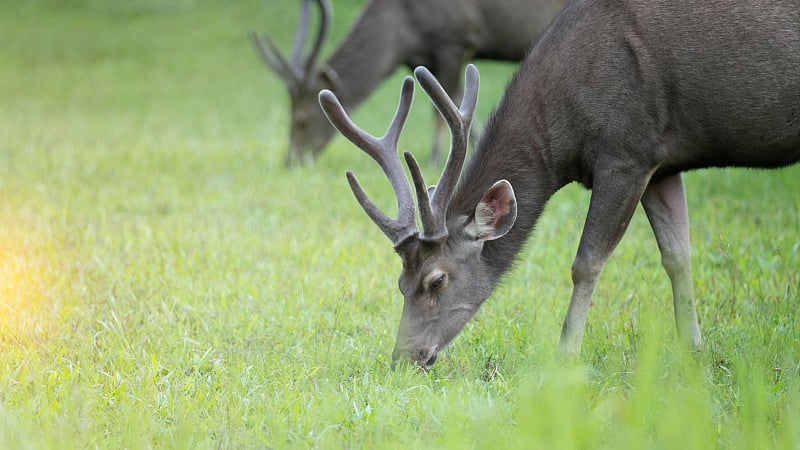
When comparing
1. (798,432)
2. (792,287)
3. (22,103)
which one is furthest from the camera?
(22,103)

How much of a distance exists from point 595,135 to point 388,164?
3.36 feet

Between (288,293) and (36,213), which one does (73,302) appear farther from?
(36,213)

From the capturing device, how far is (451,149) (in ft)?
16.6

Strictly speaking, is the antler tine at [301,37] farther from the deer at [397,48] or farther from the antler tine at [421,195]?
the antler tine at [421,195]

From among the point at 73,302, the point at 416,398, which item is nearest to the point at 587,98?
the point at 416,398

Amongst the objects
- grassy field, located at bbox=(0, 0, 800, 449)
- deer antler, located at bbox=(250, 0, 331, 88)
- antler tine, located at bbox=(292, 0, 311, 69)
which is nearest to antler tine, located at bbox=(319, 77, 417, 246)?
grassy field, located at bbox=(0, 0, 800, 449)

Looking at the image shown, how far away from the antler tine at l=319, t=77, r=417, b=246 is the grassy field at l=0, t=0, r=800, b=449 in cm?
70

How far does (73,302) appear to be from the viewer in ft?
20.6

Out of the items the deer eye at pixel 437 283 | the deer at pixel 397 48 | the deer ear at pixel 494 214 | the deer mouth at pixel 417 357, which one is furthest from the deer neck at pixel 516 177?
the deer at pixel 397 48

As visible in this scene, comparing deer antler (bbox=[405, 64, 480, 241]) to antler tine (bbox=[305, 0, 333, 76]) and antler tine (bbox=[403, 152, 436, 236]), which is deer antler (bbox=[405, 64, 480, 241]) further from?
antler tine (bbox=[305, 0, 333, 76])

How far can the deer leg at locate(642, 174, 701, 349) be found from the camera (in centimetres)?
555

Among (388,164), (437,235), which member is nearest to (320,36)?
(388,164)

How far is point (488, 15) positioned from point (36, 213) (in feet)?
18.6

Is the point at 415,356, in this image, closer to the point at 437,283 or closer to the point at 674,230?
the point at 437,283
